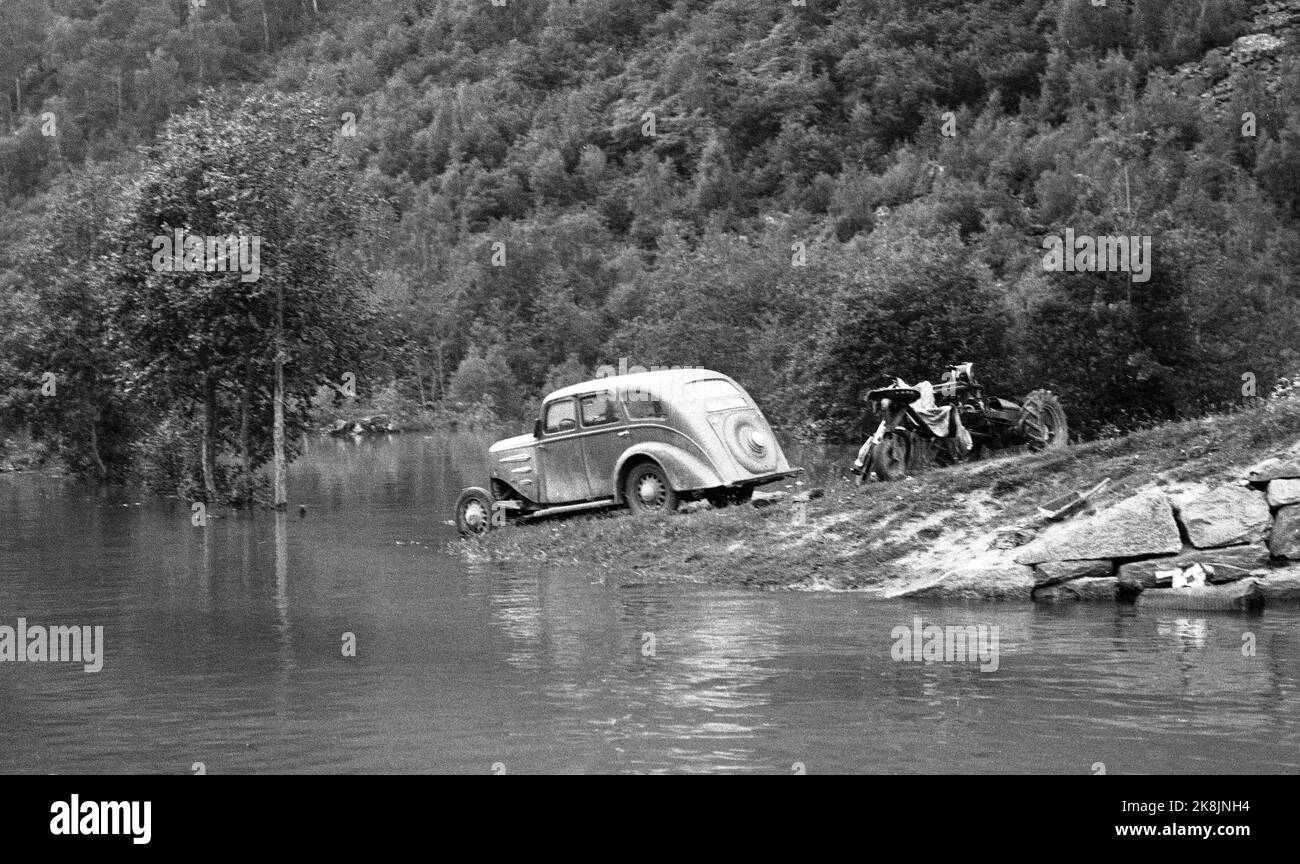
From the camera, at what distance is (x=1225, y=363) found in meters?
38.6

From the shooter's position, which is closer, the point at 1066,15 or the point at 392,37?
the point at 1066,15

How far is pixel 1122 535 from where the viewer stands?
707 inches

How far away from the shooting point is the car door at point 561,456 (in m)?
25.7

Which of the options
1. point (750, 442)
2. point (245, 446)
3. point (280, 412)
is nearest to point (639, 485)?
point (750, 442)

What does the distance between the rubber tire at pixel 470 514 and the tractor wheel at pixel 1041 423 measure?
8507 millimetres

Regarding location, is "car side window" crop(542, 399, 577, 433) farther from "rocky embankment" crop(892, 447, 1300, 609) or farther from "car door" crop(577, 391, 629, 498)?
"rocky embankment" crop(892, 447, 1300, 609)

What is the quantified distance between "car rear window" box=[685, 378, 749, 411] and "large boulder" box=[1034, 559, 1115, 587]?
298 inches

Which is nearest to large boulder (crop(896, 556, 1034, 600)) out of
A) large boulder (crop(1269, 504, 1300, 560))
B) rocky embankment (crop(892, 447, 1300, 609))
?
rocky embankment (crop(892, 447, 1300, 609))

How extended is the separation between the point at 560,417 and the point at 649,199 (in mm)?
92923

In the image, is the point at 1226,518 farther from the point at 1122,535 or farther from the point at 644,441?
the point at 644,441

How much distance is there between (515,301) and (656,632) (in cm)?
9004
